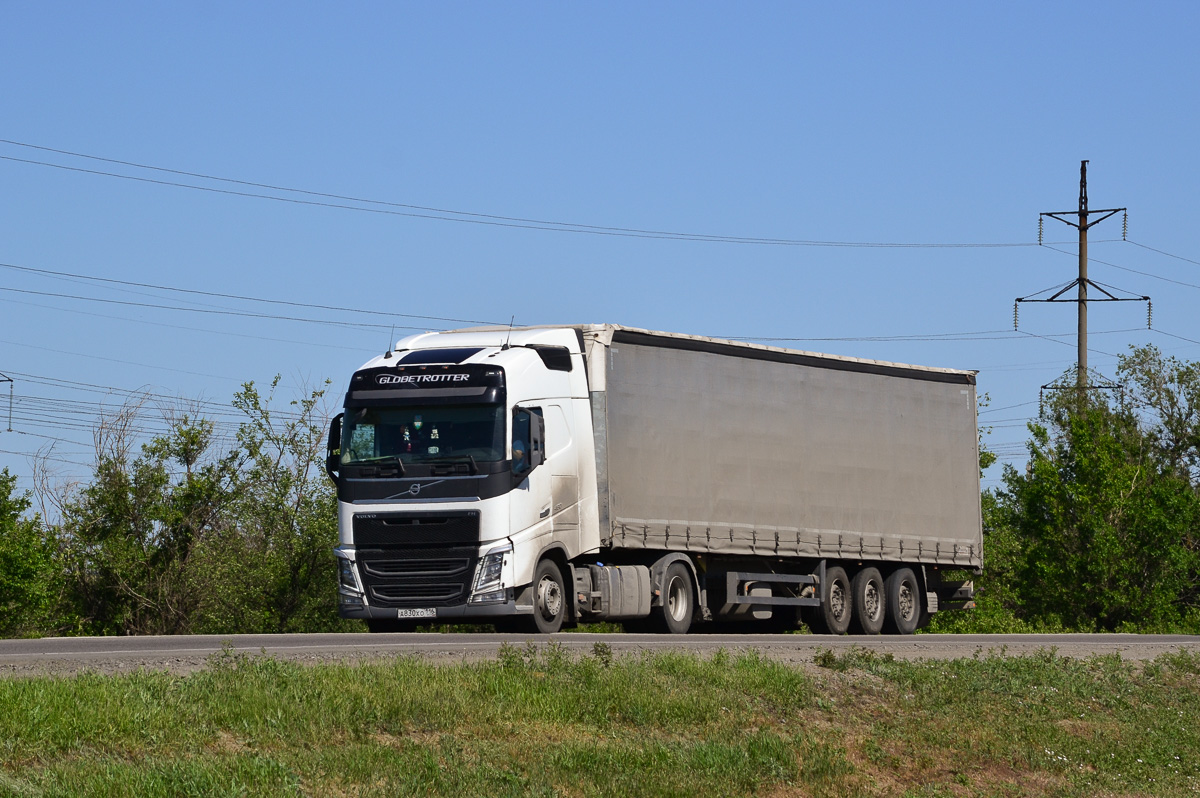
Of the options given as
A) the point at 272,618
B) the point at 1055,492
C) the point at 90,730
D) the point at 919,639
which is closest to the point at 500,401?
the point at 919,639

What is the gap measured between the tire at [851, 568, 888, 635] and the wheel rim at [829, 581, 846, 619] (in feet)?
0.81

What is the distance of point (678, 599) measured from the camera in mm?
23719

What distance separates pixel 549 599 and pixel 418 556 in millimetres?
2017

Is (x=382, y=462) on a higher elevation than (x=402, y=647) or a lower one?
higher

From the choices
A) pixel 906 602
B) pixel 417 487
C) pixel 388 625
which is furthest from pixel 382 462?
pixel 906 602

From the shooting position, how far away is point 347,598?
20547 mm

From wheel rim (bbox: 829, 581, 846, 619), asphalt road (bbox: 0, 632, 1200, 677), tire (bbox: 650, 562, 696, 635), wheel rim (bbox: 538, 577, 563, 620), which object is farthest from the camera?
wheel rim (bbox: 829, 581, 846, 619)

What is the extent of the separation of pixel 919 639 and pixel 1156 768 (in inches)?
390

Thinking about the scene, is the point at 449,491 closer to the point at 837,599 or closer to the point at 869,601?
the point at 837,599

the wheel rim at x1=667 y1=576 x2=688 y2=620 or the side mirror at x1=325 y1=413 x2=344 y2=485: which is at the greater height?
the side mirror at x1=325 y1=413 x2=344 y2=485

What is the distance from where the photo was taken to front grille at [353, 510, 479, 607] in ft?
65.6

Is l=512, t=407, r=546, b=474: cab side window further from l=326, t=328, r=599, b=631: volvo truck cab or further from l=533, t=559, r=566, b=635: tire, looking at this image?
l=533, t=559, r=566, b=635: tire

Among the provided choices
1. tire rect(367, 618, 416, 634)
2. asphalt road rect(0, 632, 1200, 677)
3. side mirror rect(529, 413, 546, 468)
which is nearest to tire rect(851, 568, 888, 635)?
asphalt road rect(0, 632, 1200, 677)

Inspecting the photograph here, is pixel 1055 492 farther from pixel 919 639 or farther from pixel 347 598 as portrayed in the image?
pixel 347 598
